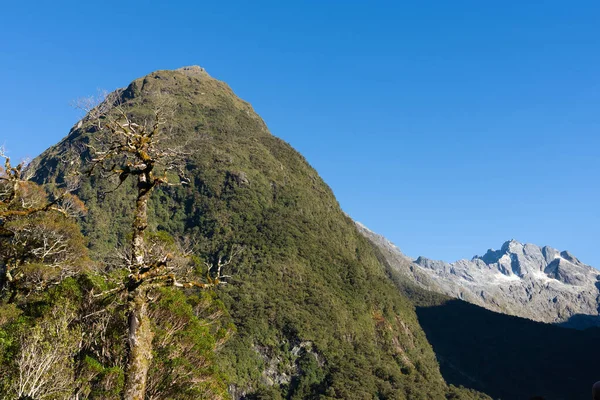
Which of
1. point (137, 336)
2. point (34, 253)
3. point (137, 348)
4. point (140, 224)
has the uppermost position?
point (34, 253)

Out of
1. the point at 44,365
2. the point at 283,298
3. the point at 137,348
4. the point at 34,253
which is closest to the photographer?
the point at 137,348

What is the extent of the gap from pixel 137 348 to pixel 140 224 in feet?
9.17

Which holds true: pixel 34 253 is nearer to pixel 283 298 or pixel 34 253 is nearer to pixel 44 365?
pixel 44 365

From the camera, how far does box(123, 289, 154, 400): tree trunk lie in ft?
32.1

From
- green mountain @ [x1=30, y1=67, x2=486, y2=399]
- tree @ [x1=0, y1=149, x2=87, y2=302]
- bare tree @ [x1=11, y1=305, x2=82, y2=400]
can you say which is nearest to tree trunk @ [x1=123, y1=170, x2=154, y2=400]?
bare tree @ [x1=11, y1=305, x2=82, y2=400]

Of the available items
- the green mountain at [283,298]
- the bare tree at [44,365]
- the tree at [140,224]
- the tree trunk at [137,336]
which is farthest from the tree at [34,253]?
the green mountain at [283,298]

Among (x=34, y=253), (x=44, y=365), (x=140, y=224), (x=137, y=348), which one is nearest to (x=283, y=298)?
(x=34, y=253)

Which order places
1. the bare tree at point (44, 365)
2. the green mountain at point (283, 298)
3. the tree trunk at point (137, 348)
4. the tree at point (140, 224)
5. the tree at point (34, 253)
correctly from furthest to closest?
1. the green mountain at point (283, 298)
2. the tree at point (34, 253)
3. the bare tree at point (44, 365)
4. the tree at point (140, 224)
5. the tree trunk at point (137, 348)

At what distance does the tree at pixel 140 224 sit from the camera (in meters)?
9.98

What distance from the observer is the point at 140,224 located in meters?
10.8

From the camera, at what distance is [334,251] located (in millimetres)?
196250

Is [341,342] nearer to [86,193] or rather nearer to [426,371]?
[426,371]

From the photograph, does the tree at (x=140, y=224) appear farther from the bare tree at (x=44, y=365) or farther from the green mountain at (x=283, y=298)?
the green mountain at (x=283, y=298)

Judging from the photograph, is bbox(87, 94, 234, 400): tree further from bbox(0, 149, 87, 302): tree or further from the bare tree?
bbox(0, 149, 87, 302): tree
